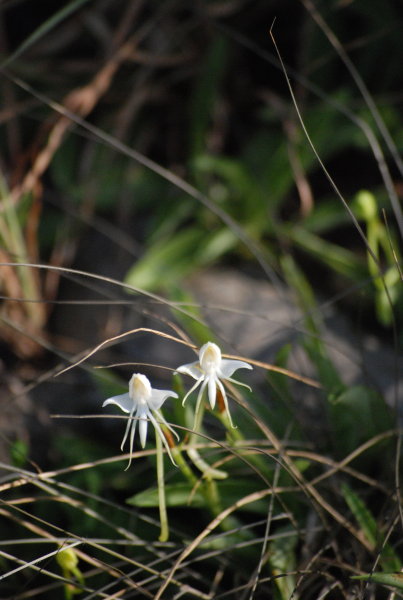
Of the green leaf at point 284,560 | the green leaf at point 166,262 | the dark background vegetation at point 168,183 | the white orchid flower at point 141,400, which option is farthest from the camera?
the green leaf at point 166,262

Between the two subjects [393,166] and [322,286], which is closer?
[322,286]

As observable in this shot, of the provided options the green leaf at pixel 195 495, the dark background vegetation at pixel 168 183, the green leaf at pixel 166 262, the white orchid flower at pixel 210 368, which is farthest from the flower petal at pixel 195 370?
the green leaf at pixel 166 262

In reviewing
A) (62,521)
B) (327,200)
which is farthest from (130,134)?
(62,521)

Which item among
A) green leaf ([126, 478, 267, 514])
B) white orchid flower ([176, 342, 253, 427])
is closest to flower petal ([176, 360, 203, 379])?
white orchid flower ([176, 342, 253, 427])

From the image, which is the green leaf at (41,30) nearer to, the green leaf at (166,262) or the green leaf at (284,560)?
the green leaf at (166,262)

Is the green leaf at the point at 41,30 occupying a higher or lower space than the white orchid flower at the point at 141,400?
higher

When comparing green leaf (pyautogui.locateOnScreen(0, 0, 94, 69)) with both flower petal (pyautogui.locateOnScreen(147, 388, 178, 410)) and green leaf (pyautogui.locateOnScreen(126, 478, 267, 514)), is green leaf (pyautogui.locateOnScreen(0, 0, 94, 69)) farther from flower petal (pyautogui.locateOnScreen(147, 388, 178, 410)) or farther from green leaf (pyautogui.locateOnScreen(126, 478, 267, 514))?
green leaf (pyautogui.locateOnScreen(126, 478, 267, 514))

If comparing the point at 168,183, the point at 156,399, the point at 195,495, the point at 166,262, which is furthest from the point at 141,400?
the point at 168,183

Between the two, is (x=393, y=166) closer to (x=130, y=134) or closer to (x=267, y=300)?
(x=267, y=300)

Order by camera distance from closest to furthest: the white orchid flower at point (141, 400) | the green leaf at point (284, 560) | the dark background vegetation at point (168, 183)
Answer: the white orchid flower at point (141, 400)
the green leaf at point (284, 560)
the dark background vegetation at point (168, 183)

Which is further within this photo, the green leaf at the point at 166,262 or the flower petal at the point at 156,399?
the green leaf at the point at 166,262

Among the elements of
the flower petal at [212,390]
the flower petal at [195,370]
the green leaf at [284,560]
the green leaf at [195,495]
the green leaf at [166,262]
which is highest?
the flower petal at [195,370]
